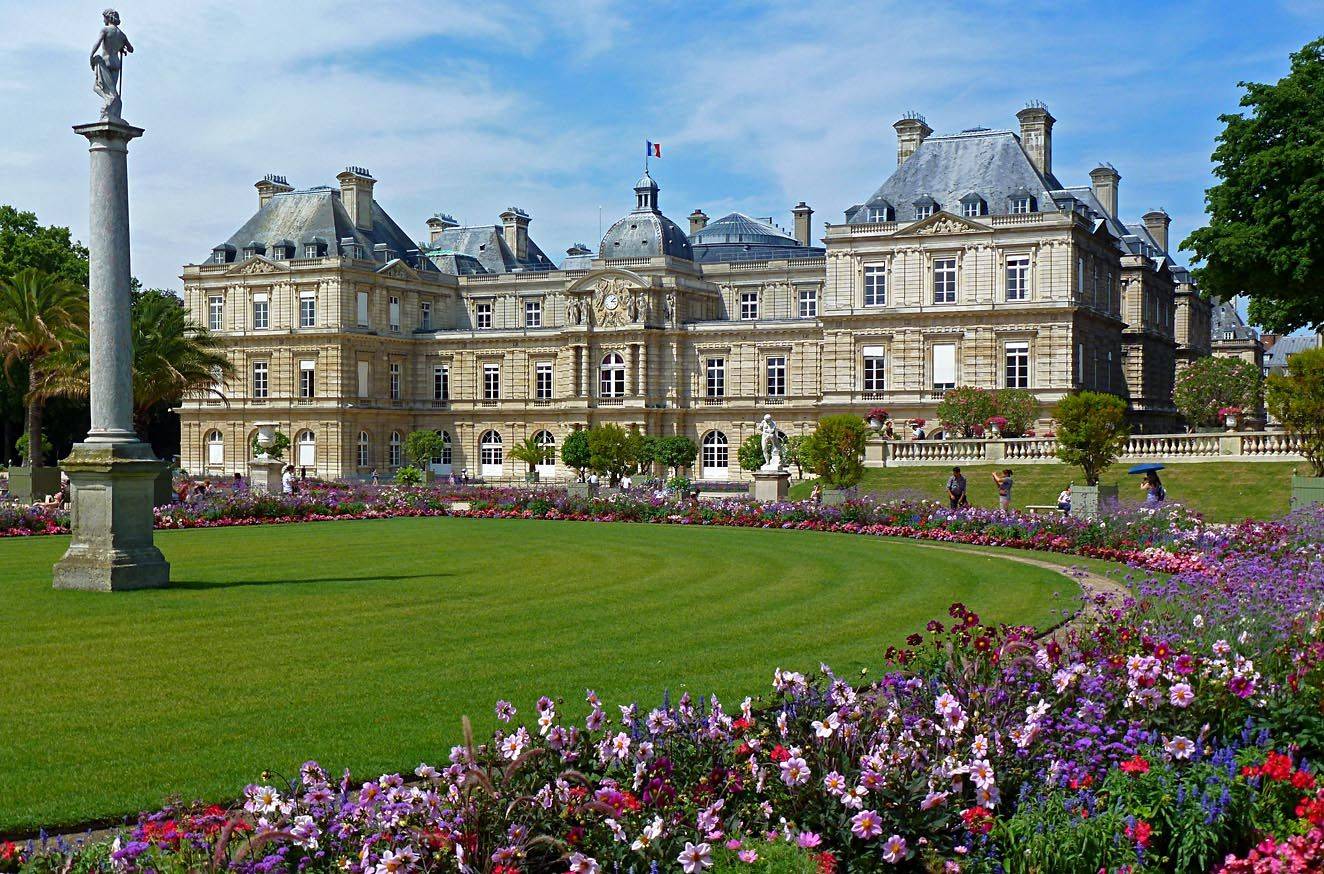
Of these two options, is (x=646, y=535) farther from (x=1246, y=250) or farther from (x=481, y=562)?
(x=1246, y=250)

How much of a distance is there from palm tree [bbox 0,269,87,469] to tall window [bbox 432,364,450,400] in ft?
119

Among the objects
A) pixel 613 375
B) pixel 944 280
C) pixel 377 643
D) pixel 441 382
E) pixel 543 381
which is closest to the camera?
pixel 377 643

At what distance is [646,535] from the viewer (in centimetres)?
3122

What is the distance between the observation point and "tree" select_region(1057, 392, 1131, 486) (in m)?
33.4

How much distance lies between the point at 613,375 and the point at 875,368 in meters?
16.9

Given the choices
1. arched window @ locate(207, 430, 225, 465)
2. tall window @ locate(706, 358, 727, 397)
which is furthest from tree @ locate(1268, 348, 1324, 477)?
arched window @ locate(207, 430, 225, 465)

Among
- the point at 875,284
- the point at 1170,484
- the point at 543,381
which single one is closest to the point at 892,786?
the point at 1170,484

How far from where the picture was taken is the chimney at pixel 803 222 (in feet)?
289

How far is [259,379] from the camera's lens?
8144 centimetres

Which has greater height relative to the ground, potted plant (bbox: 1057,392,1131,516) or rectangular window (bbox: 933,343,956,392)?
rectangular window (bbox: 933,343,956,392)

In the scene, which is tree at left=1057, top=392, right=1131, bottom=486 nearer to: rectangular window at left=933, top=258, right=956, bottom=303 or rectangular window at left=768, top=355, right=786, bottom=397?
rectangular window at left=933, top=258, right=956, bottom=303

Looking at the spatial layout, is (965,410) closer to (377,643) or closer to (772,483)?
(772,483)

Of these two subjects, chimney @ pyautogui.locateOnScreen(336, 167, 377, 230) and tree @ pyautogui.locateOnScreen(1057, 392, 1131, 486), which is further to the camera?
chimney @ pyautogui.locateOnScreen(336, 167, 377, 230)

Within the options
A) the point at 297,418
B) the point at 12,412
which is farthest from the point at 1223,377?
the point at 12,412
